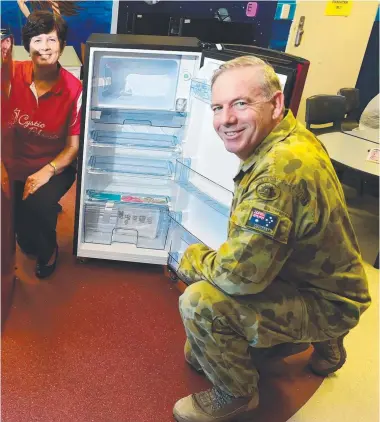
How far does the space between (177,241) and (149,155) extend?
0.51 metres

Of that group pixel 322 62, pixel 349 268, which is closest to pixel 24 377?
pixel 349 268

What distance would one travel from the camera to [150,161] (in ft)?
8.06

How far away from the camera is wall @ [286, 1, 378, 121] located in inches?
166

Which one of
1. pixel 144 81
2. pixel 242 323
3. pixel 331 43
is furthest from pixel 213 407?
pixel 331 43

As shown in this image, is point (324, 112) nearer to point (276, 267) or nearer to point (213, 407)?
point (276, 267)

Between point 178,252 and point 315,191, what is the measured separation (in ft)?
4.15

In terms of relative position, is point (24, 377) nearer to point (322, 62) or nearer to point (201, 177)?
point (201, 177)

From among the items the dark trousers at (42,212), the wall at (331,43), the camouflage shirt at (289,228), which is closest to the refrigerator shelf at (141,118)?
the dark trousers at (42,212)

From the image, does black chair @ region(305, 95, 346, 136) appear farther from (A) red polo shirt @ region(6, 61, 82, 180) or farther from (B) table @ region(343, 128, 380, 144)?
(A) red polo shirt @ region(6, 61, 82, 180)

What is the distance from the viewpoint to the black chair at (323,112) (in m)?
3.28

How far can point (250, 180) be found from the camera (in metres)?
1.37

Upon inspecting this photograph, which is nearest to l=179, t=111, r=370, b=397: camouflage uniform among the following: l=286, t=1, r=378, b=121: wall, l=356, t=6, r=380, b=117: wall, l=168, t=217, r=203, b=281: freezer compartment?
l=168, t=217, r=203, b=281: freezer compartment

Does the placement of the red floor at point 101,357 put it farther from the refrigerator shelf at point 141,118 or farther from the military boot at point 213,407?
the refrigerator shelf at point 141,118

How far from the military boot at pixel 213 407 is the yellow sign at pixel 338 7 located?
3.84 m
